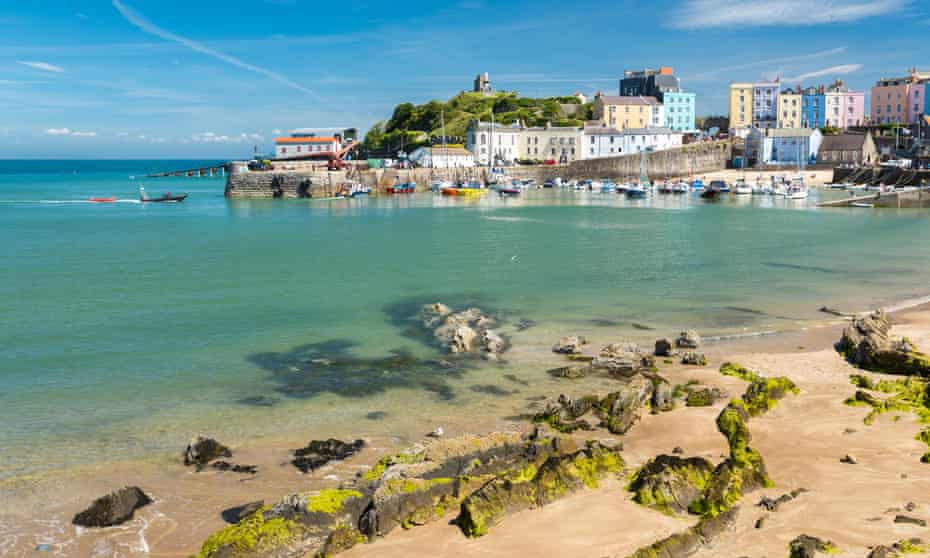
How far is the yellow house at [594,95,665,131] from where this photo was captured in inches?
4129

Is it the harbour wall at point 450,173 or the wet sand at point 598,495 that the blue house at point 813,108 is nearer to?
the harbour wall at point 450,173

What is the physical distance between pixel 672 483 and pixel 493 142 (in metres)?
85.9

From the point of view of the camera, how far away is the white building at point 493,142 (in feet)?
299

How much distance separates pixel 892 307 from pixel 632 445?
14.1m

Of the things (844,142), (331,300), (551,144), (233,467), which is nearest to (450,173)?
(551,144)

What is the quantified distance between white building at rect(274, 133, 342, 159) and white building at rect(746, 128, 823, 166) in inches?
2142

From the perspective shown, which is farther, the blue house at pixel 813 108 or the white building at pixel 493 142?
the blue house at pixel 813 108

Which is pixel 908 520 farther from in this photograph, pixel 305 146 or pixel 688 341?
pixel 305 146

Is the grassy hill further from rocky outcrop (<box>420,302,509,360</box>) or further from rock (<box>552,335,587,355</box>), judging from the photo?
rock (<box>552,335,587,355</box>)

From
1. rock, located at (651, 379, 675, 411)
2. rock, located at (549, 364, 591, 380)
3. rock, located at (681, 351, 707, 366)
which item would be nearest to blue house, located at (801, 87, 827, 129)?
rock, located at (681, 351, 707, 366)

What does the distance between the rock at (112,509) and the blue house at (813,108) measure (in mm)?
123745

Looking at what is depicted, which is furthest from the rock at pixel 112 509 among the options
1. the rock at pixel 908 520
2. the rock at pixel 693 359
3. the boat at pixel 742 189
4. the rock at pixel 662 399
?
the boat at pixel 742 189

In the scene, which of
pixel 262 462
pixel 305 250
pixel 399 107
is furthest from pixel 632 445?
pixel 399 107

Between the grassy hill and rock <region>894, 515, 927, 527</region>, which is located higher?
the grassy hill
